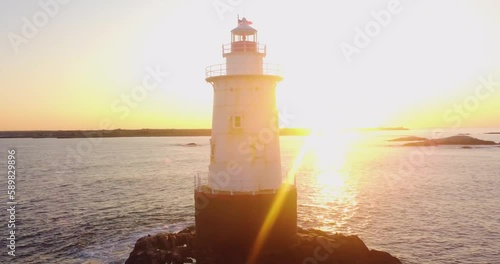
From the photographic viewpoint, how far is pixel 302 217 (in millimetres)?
36156

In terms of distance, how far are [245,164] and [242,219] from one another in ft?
8.83

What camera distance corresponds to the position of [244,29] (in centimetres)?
2066

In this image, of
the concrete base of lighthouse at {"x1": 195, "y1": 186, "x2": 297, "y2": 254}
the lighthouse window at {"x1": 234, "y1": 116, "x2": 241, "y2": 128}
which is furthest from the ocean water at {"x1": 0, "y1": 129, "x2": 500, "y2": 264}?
the lighthouse window at {"x1": 234, "y1": 116, "x2": 241, "y2": 128}

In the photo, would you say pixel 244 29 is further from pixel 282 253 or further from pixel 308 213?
pixel 308 213

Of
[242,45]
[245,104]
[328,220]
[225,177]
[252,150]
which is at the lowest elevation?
[328,220]

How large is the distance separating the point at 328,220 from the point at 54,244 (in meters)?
21.4

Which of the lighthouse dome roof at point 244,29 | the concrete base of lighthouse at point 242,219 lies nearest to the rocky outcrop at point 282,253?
the concrete base of lighthouse at point 242,219

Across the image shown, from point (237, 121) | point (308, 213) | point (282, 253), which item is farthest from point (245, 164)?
point (308, 213)

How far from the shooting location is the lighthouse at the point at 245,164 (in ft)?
66.1

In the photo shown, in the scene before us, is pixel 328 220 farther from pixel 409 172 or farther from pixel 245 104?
pixel 409 172

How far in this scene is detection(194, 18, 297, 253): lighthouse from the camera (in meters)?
20.1

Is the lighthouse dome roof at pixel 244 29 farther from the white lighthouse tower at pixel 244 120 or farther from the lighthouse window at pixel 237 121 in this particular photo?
the lighthouse window at pixel 237 121

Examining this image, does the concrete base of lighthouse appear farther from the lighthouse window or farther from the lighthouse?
the lighthouse window

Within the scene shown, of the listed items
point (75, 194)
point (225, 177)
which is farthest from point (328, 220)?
point (75, 194)
